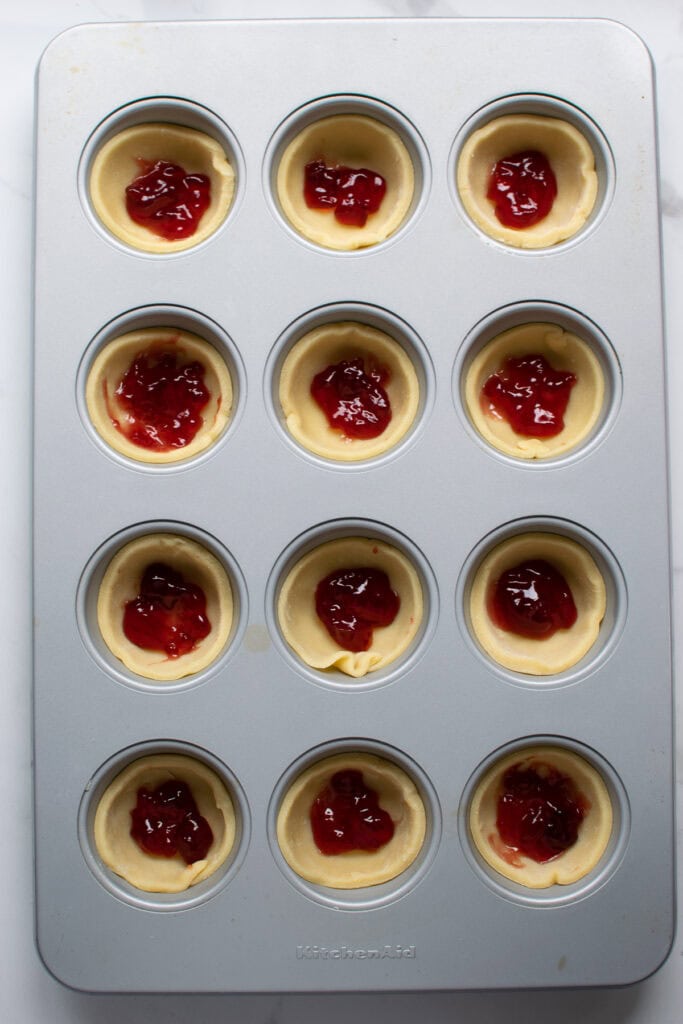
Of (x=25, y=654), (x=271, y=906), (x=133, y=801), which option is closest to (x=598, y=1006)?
(x=271, y=906)

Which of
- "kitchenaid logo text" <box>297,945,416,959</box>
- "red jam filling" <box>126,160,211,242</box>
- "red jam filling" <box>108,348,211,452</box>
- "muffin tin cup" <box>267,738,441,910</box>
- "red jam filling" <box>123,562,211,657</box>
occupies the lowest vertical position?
"kitchenaid logo text" <box>297,945,416,959</box>

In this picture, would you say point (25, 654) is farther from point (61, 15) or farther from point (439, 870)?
point (61, 15)

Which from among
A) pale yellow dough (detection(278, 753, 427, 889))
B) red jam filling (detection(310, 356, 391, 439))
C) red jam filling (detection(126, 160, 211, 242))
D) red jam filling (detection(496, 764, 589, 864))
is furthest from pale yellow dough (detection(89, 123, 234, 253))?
red jam filling (detection(496, 764, 589, 864))

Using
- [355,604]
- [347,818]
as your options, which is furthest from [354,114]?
[347,818]

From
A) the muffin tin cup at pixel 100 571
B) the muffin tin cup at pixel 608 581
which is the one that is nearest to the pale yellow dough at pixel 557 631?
the muffin tin cup at pixel 608 581

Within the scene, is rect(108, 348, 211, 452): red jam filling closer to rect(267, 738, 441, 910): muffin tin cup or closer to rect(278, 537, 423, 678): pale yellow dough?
rect(278, 537, 423, 678): pale yellow dough

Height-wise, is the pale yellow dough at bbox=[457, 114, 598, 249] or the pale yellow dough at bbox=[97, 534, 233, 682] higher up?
the pale yellow dough at bbox=[457, 114, 598, 249]
